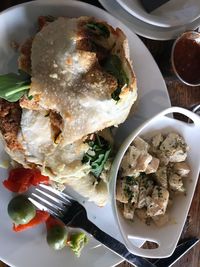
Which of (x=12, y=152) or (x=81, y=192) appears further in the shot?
(x=81, y=192)

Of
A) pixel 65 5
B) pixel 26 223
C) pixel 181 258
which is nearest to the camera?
pixel 65 5

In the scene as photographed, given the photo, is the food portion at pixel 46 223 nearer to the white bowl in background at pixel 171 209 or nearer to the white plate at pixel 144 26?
the white bowl in background at pixel 171 209

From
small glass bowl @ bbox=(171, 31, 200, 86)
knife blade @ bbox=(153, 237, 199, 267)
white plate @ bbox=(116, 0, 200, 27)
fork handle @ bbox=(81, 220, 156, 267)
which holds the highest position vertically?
white plate @ bbox=(116, 0, 200, 27)

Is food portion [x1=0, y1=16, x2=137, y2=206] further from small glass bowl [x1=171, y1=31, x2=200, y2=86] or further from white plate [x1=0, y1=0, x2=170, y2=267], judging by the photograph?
small glass bowl [x1=171, y1=31, x2=200, y2=86]

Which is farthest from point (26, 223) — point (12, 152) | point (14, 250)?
point (12, 152)

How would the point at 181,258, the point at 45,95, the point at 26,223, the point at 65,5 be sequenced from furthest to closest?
the point at 181,258 < the point at 26,223 < the point at 65,5 < the point at 45,95

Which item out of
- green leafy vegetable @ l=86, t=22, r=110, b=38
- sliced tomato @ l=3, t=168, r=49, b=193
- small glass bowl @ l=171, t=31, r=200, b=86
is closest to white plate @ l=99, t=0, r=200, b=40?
small glass bowl @ l=171, t=31, r=200, b=86

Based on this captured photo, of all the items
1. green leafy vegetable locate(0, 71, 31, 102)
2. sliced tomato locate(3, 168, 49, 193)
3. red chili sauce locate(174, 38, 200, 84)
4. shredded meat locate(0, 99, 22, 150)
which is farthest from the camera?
red chili sauce locate(174, 38, 200, 84)

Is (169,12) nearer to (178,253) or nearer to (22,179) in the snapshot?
(22,179)

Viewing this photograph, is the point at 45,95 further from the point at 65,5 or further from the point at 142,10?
the point at 142,10
